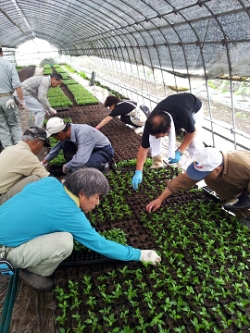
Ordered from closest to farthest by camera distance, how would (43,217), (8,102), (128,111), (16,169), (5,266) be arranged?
(43,217)
(5,266)
(16,169)
(8,102)
(128,111)

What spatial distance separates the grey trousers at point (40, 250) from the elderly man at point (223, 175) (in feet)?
4.49

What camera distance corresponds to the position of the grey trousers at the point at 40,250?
2.33m

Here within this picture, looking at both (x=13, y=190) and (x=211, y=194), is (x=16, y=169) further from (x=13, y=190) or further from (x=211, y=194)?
(x=211, y=194)

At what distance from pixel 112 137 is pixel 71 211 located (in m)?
4.58

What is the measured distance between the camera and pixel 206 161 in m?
2.84

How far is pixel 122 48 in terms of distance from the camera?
402 inches

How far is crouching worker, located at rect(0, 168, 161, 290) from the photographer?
2.23m

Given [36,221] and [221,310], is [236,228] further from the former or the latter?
[36,221]

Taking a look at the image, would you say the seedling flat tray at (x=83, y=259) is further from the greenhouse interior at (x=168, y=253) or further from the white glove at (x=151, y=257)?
the white glove at (x=151, y=257)

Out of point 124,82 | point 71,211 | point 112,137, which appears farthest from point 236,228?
point 124,82

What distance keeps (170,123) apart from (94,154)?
1.56m

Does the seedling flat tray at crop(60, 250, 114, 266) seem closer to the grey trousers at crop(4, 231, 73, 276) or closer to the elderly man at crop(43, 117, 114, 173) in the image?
the grey trousers at crop(4, 231, 73, 276)

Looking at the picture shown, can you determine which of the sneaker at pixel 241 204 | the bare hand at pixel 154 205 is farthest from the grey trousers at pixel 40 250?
the sneaker at pixel 241 204

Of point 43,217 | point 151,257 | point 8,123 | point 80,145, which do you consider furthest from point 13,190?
point 8,123
